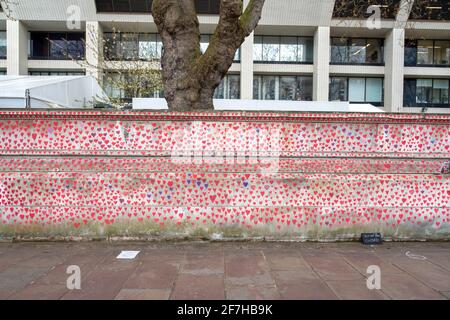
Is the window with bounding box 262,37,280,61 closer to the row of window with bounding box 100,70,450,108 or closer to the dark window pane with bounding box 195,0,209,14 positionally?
the row of window with bounding box 100,70,450,108

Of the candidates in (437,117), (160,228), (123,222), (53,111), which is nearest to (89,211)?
(123,222)

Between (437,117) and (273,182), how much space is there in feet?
10.7

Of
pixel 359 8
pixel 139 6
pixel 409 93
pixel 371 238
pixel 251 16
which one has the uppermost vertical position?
pixel 139 6

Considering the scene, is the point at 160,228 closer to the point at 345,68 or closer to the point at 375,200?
the point at 375,200

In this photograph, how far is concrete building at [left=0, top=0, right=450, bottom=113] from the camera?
28484 mm

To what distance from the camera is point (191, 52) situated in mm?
7242

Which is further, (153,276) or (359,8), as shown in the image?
(359,8)

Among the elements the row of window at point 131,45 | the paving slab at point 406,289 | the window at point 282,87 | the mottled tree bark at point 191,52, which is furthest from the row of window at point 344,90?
the paving slab at point 406,289

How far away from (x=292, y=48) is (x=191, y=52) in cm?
2600

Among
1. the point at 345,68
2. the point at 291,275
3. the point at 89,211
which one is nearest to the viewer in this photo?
the point at 291,275

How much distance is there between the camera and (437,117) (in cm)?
668

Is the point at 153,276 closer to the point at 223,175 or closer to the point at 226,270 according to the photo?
the point at 226,270

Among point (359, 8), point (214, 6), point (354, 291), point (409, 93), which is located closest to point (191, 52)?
point (354, 291)

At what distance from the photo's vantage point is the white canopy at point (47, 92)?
35.8 ft
